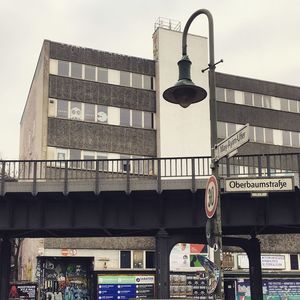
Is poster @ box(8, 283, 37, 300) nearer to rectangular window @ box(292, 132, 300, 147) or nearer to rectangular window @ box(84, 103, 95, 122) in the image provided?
rectangular window @ box(84, 103, 95, 122)

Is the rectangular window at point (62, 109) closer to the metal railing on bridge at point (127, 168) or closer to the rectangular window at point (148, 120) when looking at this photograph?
the metal railing on bridge at point (127, 168)

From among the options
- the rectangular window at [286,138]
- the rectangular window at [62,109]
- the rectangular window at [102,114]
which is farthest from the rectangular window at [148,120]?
the rectangular window at [286,138]

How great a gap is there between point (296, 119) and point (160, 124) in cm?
1676

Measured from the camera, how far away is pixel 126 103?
47875mm

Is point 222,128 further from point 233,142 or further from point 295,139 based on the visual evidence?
point 233,142

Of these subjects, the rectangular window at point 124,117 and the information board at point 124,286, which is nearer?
Result: the information board at point 124,286

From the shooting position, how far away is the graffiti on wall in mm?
42125

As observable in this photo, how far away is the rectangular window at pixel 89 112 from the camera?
152 feet

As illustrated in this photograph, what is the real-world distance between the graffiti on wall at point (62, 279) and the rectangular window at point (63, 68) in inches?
615

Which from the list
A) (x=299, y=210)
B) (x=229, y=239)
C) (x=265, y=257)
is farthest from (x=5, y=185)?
(x=265, y=257)

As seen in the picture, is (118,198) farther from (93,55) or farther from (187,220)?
(93,55)

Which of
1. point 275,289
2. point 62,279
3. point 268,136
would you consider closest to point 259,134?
point 268,136

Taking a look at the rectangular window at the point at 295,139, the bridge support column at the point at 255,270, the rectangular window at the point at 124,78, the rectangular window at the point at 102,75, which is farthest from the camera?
the rectangular window at the point at 295,139

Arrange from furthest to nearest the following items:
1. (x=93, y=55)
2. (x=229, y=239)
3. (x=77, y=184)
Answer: (x=93, y=55)
(x=229, y=239)
(x=77, y=184)
